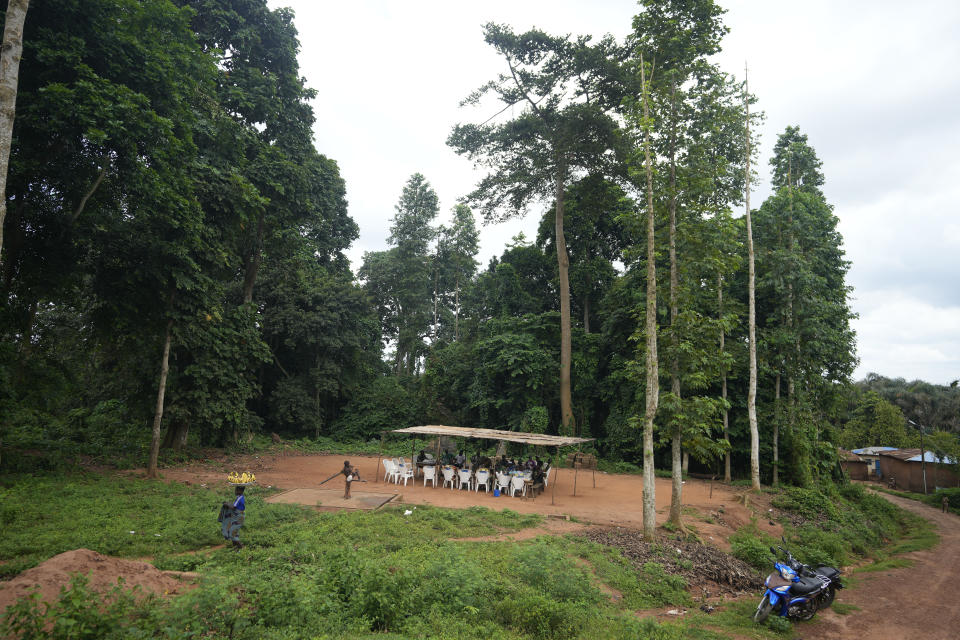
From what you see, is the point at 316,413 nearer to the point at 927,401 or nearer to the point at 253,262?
the point at 253,262

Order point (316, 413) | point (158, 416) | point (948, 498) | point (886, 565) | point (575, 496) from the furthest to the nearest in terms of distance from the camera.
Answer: point (316, 413) → point (948, 498) → point (575, 496) → point (158, 416) → point (886, 565)

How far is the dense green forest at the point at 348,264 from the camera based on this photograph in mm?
10555

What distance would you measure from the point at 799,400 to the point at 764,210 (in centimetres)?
797

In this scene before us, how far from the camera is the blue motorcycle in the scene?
6.99 m

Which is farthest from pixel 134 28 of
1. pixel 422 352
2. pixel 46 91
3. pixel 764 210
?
pixel 422 352

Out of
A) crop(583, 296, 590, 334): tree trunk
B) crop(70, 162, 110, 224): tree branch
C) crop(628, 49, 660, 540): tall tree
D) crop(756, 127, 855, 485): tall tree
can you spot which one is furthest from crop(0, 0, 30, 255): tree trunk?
crop(583, 296, 590, 334): tree trunk

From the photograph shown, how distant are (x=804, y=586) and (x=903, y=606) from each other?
3.55 m

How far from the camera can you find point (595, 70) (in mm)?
21828

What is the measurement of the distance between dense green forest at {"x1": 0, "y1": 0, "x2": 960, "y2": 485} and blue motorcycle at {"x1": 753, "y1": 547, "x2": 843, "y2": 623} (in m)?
3.37

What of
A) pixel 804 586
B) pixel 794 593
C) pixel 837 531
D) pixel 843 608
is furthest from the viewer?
pixel 837 531

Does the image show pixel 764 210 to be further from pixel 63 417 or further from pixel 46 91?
pixel 63 417

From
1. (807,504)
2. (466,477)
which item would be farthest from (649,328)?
(807,504)

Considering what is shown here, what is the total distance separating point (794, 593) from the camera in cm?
717

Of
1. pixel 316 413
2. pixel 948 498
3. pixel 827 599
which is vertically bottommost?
pixel 948 498
